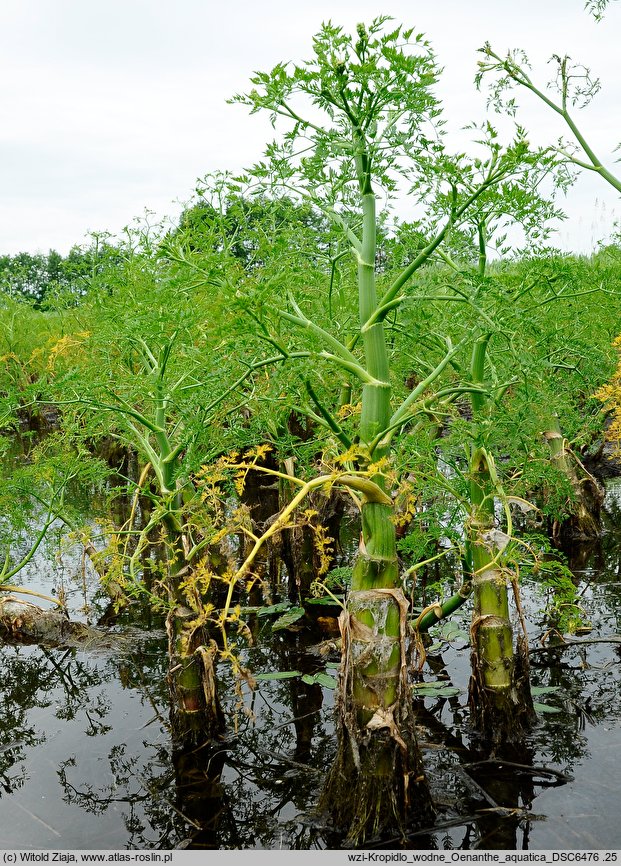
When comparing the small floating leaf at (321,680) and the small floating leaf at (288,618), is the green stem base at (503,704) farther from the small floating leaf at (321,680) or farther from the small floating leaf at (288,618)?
the small floating leaf at (288,618)

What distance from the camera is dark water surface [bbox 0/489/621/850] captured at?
15.2ft

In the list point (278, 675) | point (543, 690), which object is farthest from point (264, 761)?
point (543, 690)

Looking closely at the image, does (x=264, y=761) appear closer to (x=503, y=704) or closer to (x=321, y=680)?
(x=321, y=680)

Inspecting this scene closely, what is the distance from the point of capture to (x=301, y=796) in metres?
4.93

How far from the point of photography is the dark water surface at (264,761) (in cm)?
463

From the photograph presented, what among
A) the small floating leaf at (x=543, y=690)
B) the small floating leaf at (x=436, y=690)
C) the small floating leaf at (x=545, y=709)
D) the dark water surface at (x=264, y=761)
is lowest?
the dark water surface at (x=264, y=761)

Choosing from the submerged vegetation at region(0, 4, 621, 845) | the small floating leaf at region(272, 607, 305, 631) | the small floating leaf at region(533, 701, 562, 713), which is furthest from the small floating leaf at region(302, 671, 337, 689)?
the small floating leaf at region(533, 701, 562, 713)

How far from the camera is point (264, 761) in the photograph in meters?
5.43

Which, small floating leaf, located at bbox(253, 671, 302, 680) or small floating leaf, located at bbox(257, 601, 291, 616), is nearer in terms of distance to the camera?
small floating leaf, located at bbox(253, 671, 302, 680)

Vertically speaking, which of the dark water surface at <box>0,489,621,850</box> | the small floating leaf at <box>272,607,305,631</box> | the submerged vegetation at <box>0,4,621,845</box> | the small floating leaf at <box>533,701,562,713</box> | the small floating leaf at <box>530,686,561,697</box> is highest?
the submerged vegetation at <box>0,4,621,845</box>

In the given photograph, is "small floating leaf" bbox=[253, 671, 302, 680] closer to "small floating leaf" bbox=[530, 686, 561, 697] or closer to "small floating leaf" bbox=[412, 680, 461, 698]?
"small floating leaf" bbox=[412, 680, 461, 698]

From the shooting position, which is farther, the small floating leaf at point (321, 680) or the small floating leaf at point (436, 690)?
the small floating leaf at point (321, 680)

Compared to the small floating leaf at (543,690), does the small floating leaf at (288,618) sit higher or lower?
higher

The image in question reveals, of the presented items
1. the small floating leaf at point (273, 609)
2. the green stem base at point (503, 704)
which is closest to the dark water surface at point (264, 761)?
the green stem base at point (503, 704)
